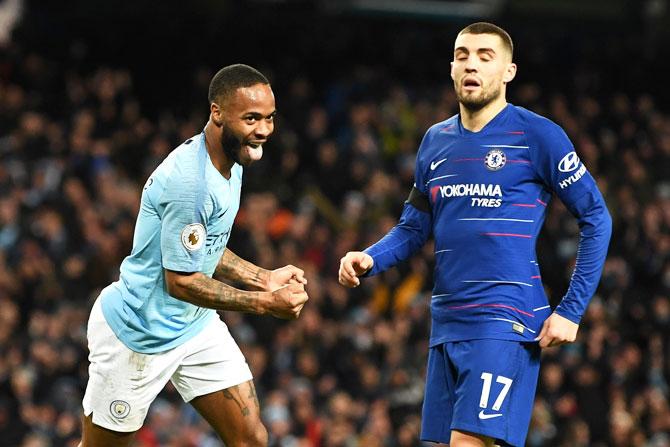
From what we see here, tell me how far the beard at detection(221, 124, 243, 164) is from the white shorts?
0.99 meters

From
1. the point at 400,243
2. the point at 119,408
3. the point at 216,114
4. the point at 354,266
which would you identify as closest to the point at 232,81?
the point at 216,114

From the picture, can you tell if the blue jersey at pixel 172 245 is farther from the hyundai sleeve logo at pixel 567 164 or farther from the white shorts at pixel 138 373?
the hyundai sleeve logo at pixel 567 164

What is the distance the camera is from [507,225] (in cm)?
577

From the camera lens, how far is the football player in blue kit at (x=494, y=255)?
570 centimetres

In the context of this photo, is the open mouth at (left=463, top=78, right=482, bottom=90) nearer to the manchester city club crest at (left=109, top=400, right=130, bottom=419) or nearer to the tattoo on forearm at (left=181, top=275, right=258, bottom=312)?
the tattoo on forearm at (left=181, top=275, right=258, bottom=312)

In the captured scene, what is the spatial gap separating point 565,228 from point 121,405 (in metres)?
10.6

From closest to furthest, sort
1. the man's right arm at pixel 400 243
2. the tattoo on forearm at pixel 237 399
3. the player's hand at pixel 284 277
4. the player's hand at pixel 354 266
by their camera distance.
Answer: the player's hand at pixel 284 277
the player's hand at pixel 354 266
the man's right arm at pixel 400 243
the tattoo on forearm at pixel 237 399

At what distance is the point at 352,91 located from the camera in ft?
60.0

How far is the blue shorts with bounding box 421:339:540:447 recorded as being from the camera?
5660 millimetres

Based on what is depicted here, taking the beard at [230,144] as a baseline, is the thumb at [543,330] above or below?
below

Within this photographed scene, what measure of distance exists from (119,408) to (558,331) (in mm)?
2189

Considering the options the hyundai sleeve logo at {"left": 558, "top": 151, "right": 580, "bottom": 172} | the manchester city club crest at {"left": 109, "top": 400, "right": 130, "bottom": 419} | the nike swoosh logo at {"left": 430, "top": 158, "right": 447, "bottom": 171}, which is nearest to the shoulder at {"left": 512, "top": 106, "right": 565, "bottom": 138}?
the hyundai sleeve logo at {"left": 558, "top": 151, "right": 580, "bottom": 172}

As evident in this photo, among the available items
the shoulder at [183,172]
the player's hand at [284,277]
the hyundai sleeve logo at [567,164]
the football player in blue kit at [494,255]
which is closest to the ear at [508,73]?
the football player in blue kit at [494,255]

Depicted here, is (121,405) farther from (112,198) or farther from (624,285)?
(624,285)
